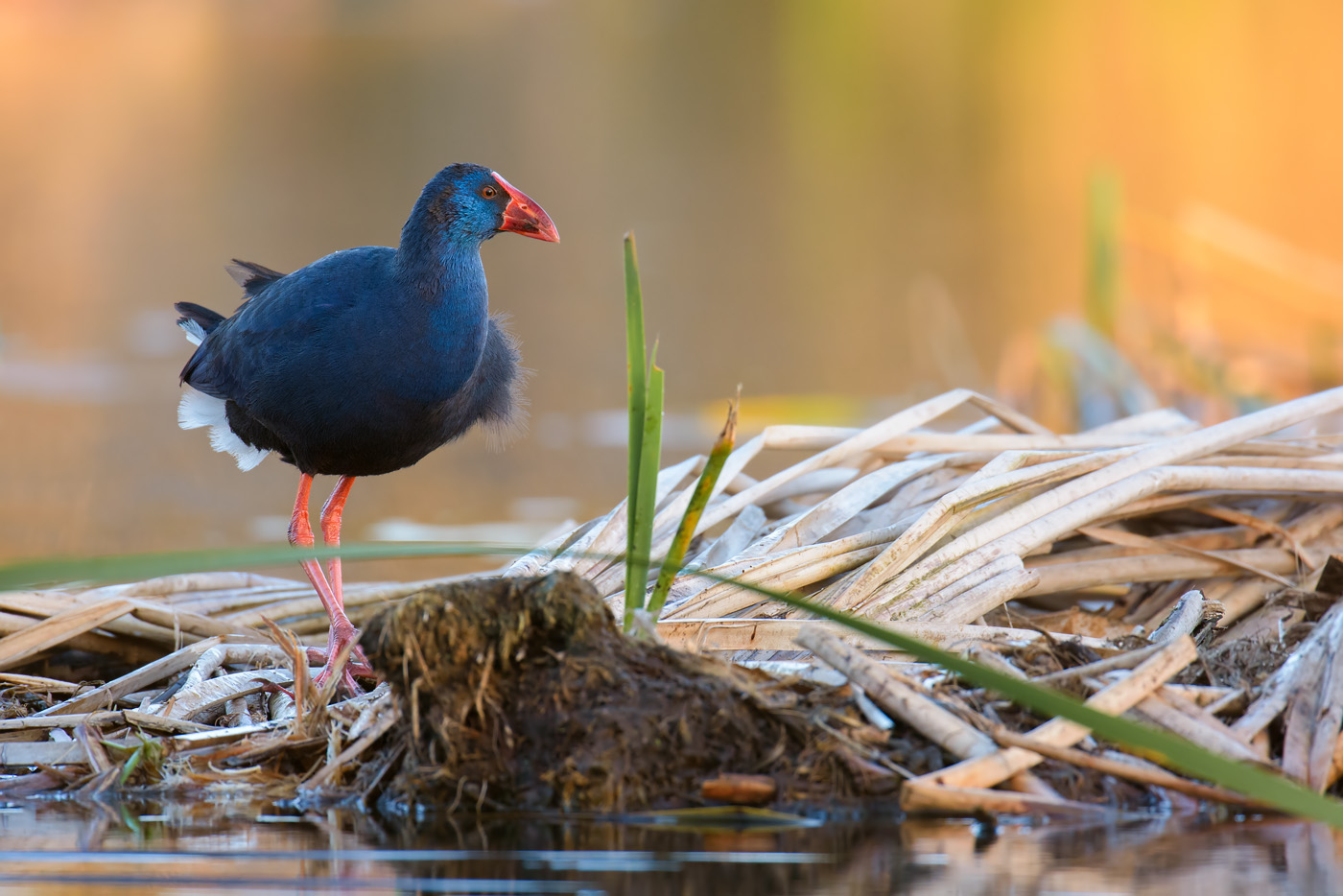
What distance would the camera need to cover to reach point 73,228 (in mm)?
11469

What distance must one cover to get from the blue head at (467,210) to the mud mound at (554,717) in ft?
4.52

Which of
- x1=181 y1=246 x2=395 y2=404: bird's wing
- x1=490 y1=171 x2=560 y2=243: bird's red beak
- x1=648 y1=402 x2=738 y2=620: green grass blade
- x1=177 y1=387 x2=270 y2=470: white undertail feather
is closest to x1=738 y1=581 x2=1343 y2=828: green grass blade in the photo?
x1=648 y1=402 x2=738 y2=620: green grass blade

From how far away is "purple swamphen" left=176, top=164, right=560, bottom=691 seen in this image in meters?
3.25

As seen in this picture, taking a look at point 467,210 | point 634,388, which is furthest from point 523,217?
point 634,388

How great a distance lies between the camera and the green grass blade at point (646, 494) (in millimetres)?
2395

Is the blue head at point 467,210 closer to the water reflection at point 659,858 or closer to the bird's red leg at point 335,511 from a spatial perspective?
the bird's red leg at point 335,511

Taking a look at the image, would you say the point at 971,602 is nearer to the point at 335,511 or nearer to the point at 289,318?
the point at 289,318

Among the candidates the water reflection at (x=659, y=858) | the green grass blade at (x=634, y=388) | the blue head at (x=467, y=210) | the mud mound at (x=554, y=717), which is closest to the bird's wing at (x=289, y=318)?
the blue head at (x=467, y=210)

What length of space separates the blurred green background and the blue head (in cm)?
133

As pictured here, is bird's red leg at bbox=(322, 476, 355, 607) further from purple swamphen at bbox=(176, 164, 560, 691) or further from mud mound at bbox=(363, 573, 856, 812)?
mud mound at bbox=(363, 573, 856, 812)

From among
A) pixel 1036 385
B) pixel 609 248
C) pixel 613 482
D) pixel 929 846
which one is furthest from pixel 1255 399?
pixel 609 248

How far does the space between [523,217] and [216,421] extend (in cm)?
97

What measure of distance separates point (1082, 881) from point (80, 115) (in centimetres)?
1724

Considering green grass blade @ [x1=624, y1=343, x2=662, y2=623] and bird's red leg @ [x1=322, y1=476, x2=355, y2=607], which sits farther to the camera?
bird's red leg @ [x1=322, y1=476, x2=355, y2=607]
